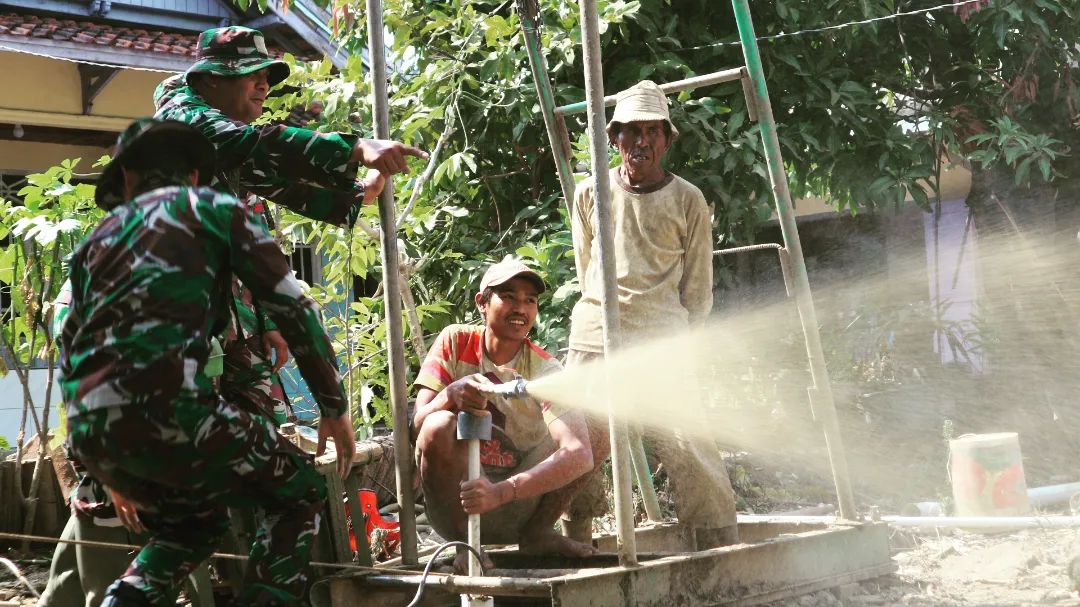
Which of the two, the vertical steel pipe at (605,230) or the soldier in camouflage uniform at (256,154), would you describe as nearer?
the soldier in camouflage uniform at (256,154)

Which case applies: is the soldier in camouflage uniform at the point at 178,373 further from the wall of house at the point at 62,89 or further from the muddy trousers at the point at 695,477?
the wall of house at the point at 62,89

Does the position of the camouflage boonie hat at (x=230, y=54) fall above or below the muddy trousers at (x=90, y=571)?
above

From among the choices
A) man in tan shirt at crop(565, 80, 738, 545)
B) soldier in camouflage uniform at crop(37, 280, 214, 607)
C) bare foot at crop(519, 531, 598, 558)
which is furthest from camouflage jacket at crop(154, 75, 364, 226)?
bare foot at crop(519, 531, 598, 558)

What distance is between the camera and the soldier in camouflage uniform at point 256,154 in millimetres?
3863

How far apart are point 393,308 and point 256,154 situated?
2.60 feet

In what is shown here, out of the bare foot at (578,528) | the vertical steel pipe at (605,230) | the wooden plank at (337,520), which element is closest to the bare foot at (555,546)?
the bare foot at (578,528)

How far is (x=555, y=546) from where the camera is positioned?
4.94 metres

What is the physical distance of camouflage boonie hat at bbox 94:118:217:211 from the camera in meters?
3.36

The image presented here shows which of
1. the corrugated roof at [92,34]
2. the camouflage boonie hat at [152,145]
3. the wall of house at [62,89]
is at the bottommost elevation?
the camouflage boonie hat at [152,145]

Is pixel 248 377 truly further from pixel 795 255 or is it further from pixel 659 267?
pixel 795 255

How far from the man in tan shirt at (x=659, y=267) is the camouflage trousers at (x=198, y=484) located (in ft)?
7.01

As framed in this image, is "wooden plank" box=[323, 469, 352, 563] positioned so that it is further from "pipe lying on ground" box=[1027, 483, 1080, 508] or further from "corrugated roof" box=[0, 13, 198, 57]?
"corrugated roof" box=[0, 13, 198, 57]

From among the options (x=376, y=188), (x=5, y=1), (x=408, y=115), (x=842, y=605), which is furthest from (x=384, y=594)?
(x=5, y=1)

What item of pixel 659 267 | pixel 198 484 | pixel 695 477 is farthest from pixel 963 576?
pixel 198 484
